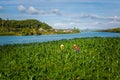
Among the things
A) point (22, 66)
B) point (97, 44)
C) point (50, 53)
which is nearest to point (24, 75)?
point (22, 66)

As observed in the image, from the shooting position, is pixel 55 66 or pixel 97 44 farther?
pixel 97 44

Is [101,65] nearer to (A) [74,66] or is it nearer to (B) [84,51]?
(A) [74,66]

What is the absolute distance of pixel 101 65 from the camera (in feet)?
73.2

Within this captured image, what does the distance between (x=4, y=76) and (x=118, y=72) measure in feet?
27.1

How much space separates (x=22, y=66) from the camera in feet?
72.8

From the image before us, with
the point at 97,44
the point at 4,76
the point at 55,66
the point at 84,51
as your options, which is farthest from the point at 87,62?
the point at 97,44

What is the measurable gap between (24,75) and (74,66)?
4603 millimetres

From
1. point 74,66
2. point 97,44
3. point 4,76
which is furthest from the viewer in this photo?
point 97,44

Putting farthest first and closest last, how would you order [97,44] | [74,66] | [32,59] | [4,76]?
[97,44]
[32,59]
[74,66]
[4,76]

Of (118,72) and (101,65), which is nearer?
(118,72)

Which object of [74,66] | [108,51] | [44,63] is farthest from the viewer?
[108,51]

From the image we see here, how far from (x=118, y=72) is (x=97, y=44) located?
43.7 ft

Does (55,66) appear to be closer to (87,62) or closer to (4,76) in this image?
(87,62)

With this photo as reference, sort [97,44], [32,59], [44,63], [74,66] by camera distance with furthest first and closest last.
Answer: [97,44], [32,59], [44,63], [74,66]
